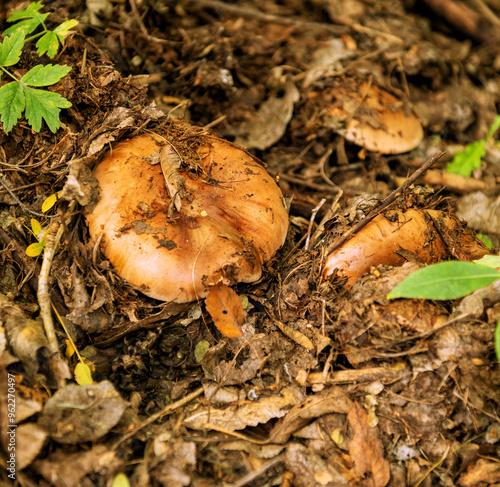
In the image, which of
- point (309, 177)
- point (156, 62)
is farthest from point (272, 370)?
point (156, 62)

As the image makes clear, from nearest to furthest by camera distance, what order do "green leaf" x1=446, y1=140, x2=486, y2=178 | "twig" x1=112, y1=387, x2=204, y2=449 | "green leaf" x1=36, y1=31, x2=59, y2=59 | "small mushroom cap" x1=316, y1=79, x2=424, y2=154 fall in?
1. "twig" x1=112, y1=387, x2=204, y2=449
2. "green leaf" x1=36, y1=31, x2=59, y2=59
3. "small mushroom cap" x1=316, y1=79, x2=424, y2=154
4. "green leaf" x1=446, y1=140, x2=486, y2=178

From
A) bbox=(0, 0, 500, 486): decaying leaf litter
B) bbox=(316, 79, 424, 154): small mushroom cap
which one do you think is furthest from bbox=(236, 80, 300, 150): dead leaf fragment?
bbox=(0, 0, 500, 486): decaying leaf litter

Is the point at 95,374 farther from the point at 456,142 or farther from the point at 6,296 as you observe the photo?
the point at 456,142

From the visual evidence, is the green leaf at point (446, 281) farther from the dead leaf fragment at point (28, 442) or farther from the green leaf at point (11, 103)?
the green leaf at point (11, 103)

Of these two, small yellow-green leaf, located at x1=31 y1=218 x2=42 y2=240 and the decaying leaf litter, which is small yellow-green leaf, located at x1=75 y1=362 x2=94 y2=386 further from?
small yellow-green leaf, located at x1=31 y1=218 x2=42 y2=240

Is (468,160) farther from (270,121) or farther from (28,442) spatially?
(28,442)

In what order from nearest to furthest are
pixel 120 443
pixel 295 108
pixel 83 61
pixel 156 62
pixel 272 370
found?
pixel 120 443
pixel 272 370
pixel 83 61
pixel 156 62
pixel 295 108
